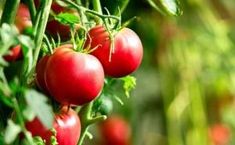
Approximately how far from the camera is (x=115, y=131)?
4.80 ft

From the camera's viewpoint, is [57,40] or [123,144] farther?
[123,144]

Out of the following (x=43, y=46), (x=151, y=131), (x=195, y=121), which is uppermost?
(x=43, y=46)

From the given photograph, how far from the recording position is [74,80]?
1.87 feet

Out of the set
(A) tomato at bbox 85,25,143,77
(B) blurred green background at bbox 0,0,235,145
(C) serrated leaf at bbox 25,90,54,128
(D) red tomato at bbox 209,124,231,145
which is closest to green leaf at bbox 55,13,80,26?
(A) tomato at bbox 85,25,143,77

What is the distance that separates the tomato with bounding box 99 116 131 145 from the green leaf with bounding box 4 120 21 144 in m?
0.98

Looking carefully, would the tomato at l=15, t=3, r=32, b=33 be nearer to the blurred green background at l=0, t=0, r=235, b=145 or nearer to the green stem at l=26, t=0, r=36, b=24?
the green stem at l=26, t=0, r=36, b=24

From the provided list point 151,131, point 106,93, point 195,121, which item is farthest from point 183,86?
point 106,93

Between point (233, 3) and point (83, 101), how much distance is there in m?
1.15

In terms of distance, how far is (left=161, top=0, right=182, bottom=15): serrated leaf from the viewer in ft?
2.32

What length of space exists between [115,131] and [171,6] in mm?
776

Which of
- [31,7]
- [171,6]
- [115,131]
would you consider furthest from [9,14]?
[115,131]

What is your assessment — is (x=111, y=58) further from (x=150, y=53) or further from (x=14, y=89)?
(x=150, y=53)

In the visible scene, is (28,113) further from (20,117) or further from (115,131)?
(115,131)

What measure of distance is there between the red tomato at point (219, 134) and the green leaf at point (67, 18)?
0.93 m
